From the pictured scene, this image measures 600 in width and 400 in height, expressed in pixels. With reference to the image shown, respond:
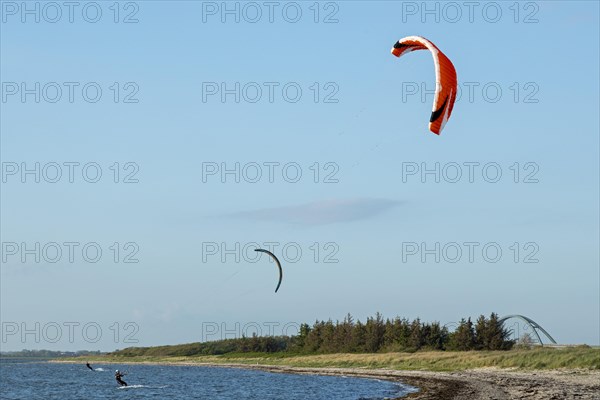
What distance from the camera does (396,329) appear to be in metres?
92.0

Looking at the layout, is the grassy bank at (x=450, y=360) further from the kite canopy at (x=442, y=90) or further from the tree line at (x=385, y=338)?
the kite canopy at (x=442, y=90)

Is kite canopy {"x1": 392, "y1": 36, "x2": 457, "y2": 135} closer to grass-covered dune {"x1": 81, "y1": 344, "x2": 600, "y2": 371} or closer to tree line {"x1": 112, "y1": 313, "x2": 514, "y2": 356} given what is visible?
grass-covered dune {"x1": 81, "y1": 344, "x2": 600, "y2": 371}

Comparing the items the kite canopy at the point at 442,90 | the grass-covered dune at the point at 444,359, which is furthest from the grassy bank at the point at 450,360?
the kite canopy at the point at 442,90

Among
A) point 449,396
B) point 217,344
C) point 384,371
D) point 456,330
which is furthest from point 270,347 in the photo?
point 449,396

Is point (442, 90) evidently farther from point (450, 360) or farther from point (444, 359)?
point (444, 359)

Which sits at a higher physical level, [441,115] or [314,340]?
[441,115]

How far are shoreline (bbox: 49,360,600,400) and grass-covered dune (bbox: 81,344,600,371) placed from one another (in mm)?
1775

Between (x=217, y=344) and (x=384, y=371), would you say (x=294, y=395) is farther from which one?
(x=217, y=344)

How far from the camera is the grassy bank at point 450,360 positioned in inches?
2226

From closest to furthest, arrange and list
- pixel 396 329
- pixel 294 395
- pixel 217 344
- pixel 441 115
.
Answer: pixel 441 115, pixel 294 395, pixel 396 329, pixel 217 344

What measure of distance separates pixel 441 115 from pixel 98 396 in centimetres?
3956

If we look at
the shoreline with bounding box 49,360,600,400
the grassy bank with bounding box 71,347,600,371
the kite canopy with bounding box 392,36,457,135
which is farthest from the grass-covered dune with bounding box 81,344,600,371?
the kite canopy with bounding box 392,36,457,135

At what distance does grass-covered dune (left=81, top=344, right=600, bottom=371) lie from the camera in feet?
186

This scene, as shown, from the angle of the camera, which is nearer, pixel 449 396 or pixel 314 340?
pixel 449 396
